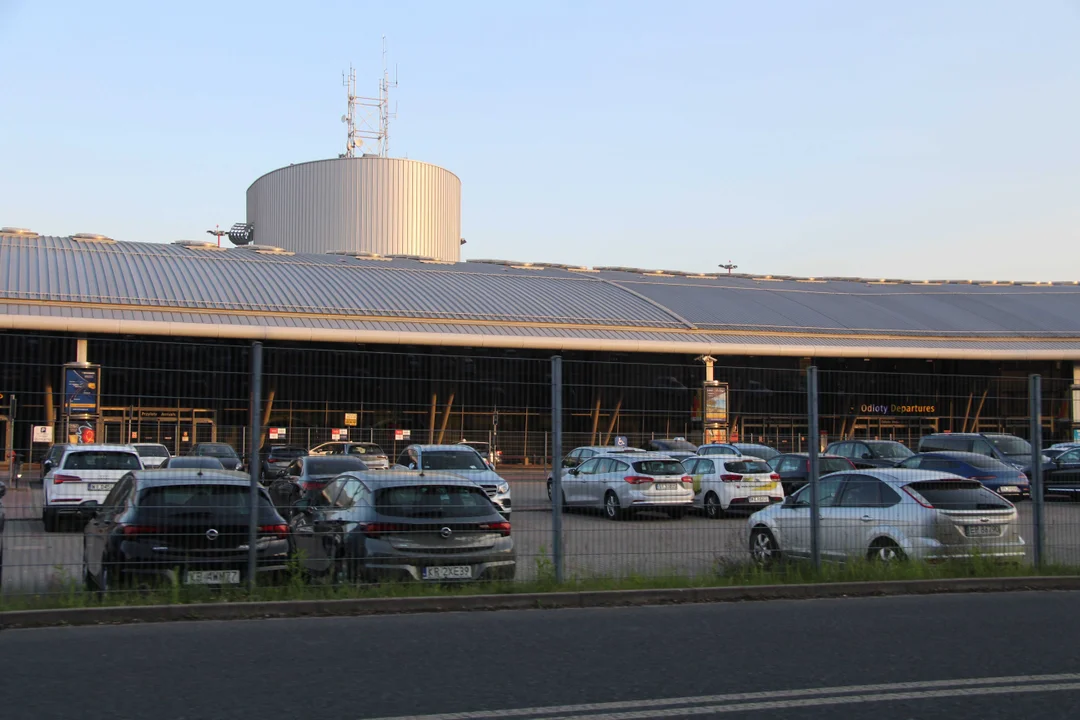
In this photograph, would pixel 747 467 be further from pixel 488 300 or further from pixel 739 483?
pixel 488 300

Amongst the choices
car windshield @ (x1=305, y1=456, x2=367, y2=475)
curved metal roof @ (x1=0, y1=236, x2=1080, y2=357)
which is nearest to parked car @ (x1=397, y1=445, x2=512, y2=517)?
car windshield @ (x1=305, y1=456, x2=367, y2=475)

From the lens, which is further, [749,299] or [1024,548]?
[749,299]

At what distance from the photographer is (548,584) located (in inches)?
440

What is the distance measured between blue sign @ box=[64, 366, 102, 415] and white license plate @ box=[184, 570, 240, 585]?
7.17ft

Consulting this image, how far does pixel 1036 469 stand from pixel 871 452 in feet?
21.2

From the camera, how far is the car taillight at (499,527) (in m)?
11.3

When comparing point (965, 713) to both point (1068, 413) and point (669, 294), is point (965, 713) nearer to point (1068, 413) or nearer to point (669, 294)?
point (1068, 413)

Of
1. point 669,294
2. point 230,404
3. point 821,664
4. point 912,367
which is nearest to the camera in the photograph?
point 821,664

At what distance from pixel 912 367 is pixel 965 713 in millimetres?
46120

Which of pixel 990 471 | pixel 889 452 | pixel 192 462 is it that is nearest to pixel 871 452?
pixel 889 452

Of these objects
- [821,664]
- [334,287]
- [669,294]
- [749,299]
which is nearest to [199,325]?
[334,287]

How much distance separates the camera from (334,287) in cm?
4666

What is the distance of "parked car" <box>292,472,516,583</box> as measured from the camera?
35.8ft

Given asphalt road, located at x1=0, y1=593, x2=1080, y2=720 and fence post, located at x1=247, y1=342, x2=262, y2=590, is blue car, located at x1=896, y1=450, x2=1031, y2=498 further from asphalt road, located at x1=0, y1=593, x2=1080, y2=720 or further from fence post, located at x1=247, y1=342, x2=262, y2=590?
fence post, located at x1=247, y1=342, x2=262, y2=590
